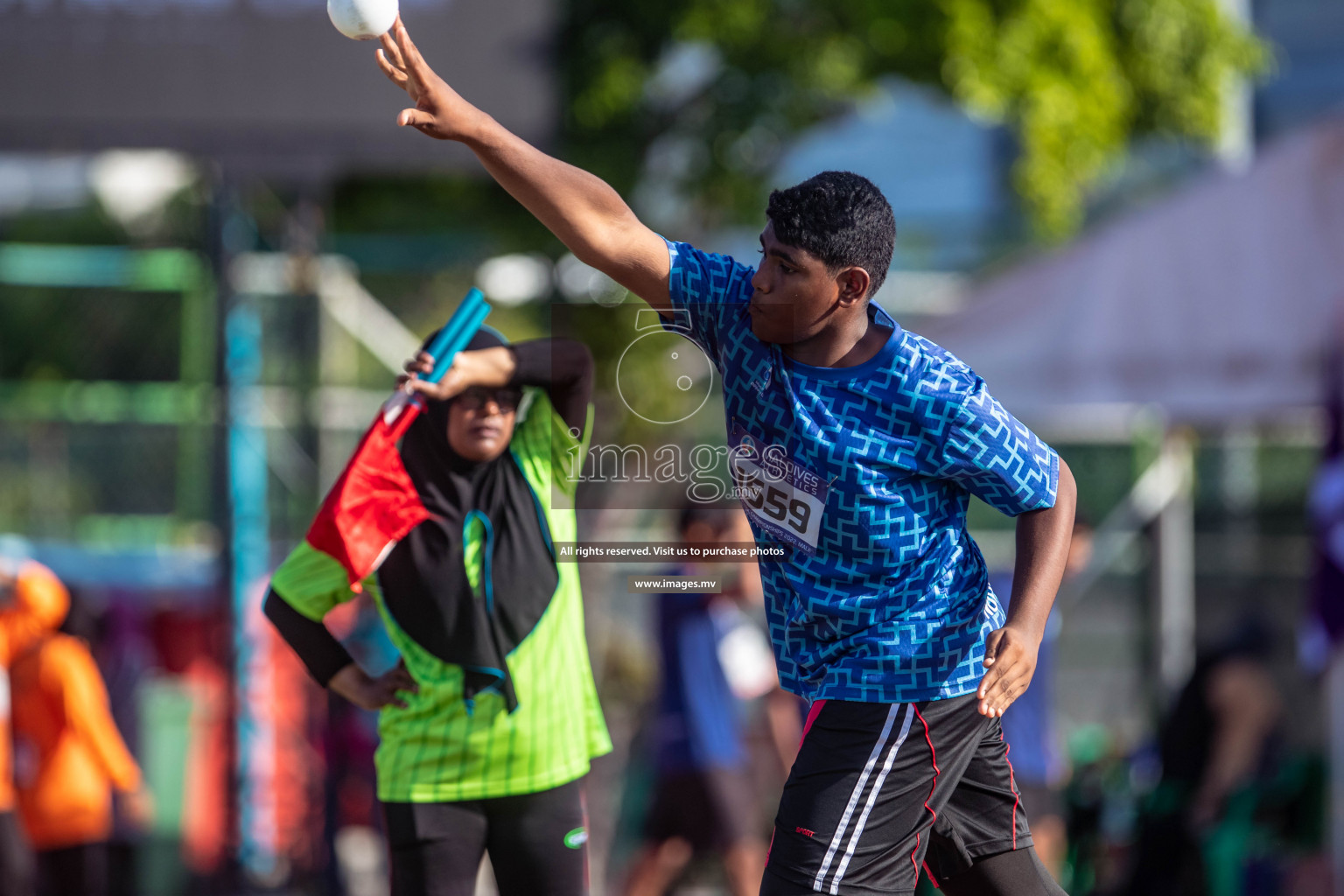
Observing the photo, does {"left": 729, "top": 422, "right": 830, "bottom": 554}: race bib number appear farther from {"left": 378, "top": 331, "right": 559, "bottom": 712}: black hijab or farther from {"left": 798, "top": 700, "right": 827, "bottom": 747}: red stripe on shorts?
{"left": 378, "top": 331, "right": 559, "bottom": 712}: black hijab

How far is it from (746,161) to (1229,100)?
11.2 ft

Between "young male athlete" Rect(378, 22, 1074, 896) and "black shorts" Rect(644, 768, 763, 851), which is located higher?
"young male athlete" Rect(378, 22, 1074, 896)

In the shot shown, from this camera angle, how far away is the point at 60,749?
6.27 meters

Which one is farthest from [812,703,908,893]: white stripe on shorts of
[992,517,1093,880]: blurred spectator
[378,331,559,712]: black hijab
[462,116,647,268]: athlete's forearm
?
[992,517,1093,880]: blurred spectator

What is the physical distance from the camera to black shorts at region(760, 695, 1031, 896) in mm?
2564

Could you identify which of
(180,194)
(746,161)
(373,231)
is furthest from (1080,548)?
(180,194)

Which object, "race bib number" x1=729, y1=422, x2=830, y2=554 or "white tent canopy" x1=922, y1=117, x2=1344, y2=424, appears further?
"white tent canopy" x1=922, y1=117, x2=1344, y2=424

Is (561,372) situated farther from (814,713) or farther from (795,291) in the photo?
(814,713)

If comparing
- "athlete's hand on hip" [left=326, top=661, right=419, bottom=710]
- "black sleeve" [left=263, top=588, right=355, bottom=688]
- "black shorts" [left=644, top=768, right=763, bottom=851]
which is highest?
"black sleeve" [left=263, top=588, right=355, bottom=688]

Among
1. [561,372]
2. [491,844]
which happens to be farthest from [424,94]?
[491,844]

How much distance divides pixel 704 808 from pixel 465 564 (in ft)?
10.6

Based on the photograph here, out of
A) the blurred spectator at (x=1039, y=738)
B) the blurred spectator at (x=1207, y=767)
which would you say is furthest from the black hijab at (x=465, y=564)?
the blurred spectator at (x=1207, y=767)

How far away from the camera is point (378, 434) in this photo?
320 cm

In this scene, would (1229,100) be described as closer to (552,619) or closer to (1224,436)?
(1224,436)
